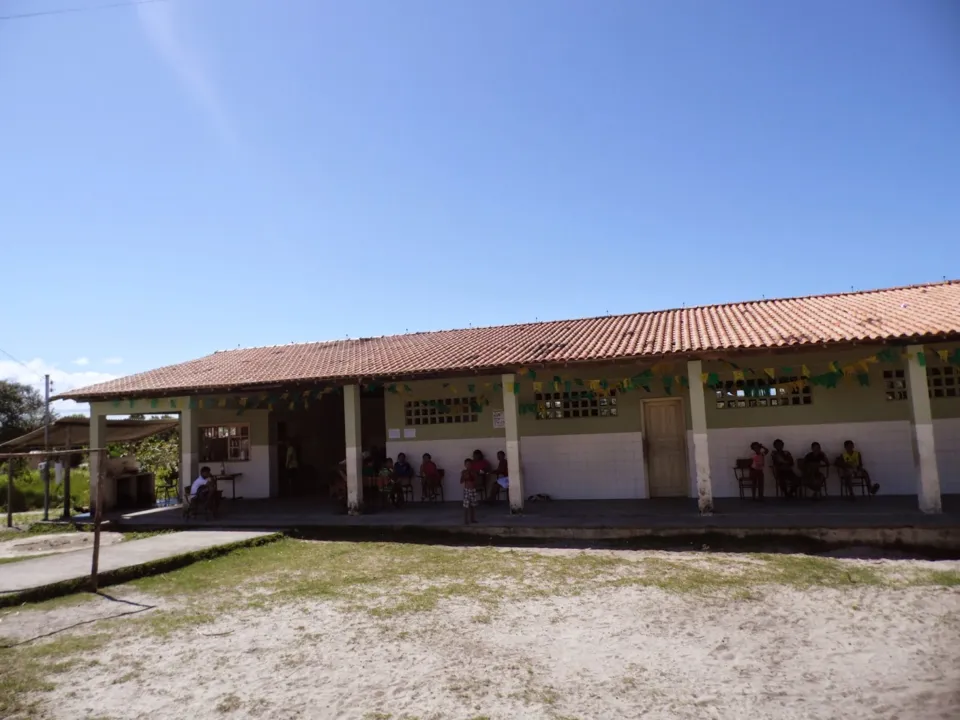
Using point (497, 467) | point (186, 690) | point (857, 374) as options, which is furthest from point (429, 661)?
point (857, 374)

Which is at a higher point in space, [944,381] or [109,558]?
[944,381]

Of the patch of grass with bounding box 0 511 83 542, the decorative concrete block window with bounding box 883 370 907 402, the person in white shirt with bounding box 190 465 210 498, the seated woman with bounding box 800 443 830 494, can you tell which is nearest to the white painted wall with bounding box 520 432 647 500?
the seated woman with bounding box 800 443 830 494

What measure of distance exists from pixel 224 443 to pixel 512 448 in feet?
30.2

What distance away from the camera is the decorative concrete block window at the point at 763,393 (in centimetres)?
1276

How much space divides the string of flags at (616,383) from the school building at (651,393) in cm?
Answer: 4

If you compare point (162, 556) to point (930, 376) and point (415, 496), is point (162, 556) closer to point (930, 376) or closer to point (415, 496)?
point (415, 496)

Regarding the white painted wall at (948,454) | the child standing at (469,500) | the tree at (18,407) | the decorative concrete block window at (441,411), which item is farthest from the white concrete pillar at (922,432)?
the tree at (18,407)

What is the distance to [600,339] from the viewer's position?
13.4m

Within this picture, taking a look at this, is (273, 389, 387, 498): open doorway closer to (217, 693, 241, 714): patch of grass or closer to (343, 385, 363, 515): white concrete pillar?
(343, 385, 363, 515): white concrete pillar

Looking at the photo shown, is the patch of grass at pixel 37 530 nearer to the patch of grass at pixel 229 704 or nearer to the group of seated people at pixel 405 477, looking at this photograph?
the group of seated people at pixel 405 477

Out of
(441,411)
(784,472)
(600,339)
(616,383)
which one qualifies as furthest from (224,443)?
(784,472)

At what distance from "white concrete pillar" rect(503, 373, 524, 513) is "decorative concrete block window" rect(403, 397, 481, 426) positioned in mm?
2215

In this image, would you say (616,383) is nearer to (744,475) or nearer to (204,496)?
(744,475)

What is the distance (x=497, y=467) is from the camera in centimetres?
1421
